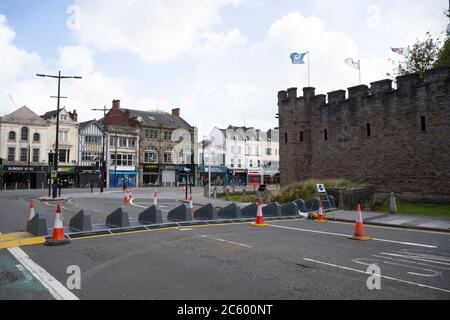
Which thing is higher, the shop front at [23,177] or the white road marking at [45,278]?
the shop front at [23,177]

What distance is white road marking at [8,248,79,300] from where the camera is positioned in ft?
16.9

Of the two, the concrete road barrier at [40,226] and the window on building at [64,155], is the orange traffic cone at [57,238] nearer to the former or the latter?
the concrete road barrier at [40,226]

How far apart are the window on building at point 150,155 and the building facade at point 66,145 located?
38.8 ft

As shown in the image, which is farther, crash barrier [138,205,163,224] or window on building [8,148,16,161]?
window on building [8,148,16,161]

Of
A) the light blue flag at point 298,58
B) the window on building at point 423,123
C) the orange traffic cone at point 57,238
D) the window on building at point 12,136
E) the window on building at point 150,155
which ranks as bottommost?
the orange traffic cone at point 57,238

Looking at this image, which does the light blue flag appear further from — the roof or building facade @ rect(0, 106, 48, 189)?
building facade @ rect(0, 106, 48, 189)

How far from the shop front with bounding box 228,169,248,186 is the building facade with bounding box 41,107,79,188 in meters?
29.9

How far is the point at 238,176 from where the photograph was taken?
75.4 metres

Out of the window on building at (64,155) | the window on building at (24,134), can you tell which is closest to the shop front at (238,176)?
the window on building at (64,155)

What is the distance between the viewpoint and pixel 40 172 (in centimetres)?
5222

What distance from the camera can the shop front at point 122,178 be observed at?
58844 millimetres

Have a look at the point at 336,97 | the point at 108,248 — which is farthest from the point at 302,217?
the point at 336,97

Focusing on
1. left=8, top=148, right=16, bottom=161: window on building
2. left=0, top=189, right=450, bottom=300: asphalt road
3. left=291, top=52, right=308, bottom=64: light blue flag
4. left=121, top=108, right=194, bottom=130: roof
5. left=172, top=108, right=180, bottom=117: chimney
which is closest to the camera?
left=0, top=189, right=450, bottom=300: asphalt road

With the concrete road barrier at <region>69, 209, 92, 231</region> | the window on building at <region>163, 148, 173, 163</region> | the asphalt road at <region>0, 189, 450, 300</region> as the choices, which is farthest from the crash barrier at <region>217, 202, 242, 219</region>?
the window on building at <region>163, 148, 173, 163</region>
